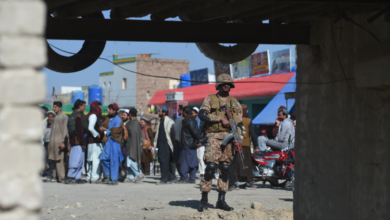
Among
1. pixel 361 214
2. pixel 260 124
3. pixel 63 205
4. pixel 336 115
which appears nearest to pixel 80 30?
pixel 336 115


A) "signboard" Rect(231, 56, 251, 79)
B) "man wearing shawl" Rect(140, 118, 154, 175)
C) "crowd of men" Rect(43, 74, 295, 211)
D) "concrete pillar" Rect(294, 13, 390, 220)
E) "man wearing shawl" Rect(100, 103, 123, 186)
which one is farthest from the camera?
"signboard" Rect(231, 56, 251, 79)

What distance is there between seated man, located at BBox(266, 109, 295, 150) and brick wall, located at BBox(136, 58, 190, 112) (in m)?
40.8

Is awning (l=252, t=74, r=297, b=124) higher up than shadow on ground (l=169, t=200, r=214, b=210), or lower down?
higher up

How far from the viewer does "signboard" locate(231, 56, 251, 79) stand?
27.4 m

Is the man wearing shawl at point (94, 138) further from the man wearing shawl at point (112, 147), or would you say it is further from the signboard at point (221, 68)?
the signboard at point (221, 68)

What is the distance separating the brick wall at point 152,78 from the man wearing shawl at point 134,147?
39575mm

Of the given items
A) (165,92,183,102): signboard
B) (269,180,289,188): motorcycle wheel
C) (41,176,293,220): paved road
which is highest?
(165,92,183,102): signboard

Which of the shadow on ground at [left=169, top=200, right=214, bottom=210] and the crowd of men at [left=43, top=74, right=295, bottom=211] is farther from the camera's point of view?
the crowd of men at [left=43, top=74, right=295, bottom=211]

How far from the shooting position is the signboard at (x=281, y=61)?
23197 millimetres

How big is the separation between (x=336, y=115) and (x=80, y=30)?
274 cm

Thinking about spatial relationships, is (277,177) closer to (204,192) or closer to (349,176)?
(204,192)

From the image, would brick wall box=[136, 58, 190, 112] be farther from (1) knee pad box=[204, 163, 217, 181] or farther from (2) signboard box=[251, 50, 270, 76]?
(1) knee pad box=[204, 163, 217, 181]

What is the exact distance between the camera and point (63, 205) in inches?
314

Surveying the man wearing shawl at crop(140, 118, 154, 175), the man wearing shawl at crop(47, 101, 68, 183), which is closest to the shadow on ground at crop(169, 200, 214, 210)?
the man wearing shawl at crop(47, 101, 68, 183)
